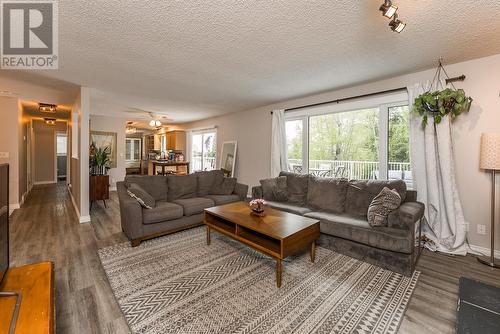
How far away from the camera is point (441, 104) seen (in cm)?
282

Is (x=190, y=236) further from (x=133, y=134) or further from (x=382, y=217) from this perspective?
(x=133, y=134)

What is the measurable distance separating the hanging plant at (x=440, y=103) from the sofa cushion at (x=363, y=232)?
1.64 metres

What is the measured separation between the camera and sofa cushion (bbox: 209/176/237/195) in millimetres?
4426

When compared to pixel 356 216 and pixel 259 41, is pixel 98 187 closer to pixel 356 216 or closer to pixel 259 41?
pixel 259 41

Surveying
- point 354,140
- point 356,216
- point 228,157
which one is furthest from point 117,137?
point 356,216

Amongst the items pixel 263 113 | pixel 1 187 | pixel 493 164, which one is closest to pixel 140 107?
pixel 263 113

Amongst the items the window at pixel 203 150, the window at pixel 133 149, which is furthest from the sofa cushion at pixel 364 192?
the window at pixel 133 149

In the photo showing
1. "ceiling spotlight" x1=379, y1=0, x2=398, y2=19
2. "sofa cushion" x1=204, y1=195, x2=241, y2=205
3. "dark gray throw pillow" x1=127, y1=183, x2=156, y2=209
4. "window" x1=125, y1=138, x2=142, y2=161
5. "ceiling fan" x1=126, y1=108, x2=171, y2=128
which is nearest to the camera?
"ceiling spotlight" x1=379, y1=0, x2=398, y2=19

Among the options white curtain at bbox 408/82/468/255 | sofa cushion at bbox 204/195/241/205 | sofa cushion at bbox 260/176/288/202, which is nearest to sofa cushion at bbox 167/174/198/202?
sofa cushion at bbox 204/195/241/205

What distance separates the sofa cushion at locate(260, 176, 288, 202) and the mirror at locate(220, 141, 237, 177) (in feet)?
7.61

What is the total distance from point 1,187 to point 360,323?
2.52 metres

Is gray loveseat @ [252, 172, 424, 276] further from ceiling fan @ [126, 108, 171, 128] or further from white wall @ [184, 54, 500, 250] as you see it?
ceiling fan @ [126, 108, 171, 128]

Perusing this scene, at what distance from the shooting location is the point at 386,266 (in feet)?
7.84

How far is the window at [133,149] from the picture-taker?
977cm
